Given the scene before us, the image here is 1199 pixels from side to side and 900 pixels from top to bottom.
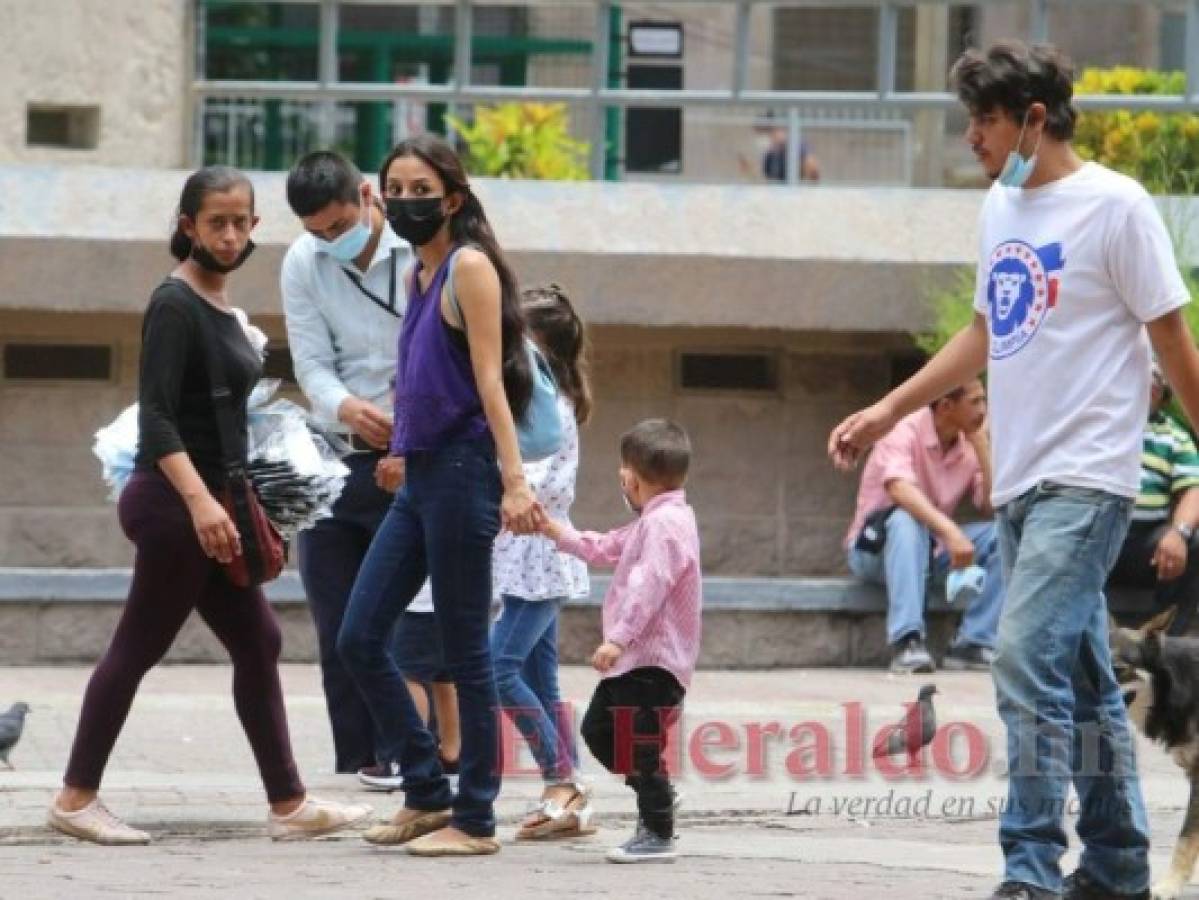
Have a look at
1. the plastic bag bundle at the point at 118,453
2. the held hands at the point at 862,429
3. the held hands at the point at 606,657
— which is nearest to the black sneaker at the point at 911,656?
the held hands at the point at 606,657

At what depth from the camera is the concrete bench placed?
1162 centimetres

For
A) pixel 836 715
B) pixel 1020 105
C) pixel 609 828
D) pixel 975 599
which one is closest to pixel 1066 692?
pixel 1020 105

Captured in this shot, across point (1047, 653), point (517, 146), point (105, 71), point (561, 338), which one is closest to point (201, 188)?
point (561, 338)

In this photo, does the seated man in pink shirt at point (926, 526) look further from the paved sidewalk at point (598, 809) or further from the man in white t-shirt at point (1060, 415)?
the man in white t-shirt at point (1060, 415)

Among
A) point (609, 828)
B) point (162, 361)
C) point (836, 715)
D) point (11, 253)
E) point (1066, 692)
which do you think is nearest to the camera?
point (1066, 692)

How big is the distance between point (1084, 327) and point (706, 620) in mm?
5807

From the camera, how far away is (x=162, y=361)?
751cm

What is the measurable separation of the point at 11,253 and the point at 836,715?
4.01 m

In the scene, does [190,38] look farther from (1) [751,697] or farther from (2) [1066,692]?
(2) [1066,692]

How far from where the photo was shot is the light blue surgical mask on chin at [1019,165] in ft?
21.0

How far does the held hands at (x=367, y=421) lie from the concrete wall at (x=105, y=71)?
16.0 ft

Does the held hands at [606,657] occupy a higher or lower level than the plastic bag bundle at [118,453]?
lower

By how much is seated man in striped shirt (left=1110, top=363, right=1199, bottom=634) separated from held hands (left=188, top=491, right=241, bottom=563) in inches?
208

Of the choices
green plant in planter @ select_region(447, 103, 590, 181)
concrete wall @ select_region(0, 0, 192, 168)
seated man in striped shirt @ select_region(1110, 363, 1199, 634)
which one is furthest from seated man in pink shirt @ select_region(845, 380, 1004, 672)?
concrete wall @ select_region(0, 0, 192, 168)
